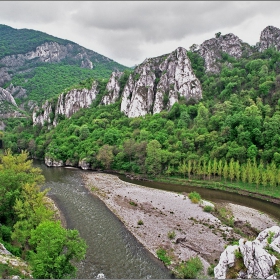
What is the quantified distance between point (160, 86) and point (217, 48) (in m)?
38.1

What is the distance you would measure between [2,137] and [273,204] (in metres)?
114

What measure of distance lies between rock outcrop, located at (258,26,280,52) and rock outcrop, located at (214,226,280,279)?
12282 cm

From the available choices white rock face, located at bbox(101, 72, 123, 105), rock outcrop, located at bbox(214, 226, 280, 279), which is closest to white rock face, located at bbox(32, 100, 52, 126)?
white rock face, located at bbox(101, 72, 123, 105)

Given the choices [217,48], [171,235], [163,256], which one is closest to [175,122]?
[217,48]

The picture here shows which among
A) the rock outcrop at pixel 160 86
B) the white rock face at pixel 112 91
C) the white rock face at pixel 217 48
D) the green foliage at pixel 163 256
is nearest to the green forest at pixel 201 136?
the white rock face at pixel 217 48

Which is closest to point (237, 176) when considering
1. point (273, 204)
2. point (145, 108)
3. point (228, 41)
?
point (273, 204)

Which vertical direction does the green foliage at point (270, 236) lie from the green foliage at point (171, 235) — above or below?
above

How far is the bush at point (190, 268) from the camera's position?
88.1ft

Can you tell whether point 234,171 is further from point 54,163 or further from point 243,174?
point 54,163

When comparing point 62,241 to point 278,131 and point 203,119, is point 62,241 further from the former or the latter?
point 203,119

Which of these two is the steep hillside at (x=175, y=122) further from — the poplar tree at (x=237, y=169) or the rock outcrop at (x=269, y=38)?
the rock outcrop at (x=269, y=38)

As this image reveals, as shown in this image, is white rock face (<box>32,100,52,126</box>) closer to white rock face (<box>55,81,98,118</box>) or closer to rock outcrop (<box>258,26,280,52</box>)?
white rock face (<box>55,81,98,118</box>)

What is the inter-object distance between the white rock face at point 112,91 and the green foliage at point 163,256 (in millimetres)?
103227

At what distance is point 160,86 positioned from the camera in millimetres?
115500
